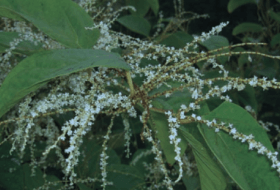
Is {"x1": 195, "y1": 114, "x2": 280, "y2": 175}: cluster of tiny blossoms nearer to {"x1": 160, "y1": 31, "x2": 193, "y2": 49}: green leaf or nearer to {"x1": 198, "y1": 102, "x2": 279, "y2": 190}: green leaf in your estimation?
{"x1": 198, "y1": 102, "x2": 279, "y2": 190}: green leaf

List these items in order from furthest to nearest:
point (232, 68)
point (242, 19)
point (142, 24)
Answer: point (242, 19) → point (232, 68) → point (142, 24)

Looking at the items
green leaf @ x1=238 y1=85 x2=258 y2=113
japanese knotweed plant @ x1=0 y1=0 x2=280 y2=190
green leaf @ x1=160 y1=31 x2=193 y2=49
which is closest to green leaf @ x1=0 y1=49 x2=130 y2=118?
japanese knotweed plant @ x1=0 y1=0 x2=280 y2=190

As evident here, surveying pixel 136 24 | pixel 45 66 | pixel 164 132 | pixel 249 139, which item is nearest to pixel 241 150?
pixel 249 139


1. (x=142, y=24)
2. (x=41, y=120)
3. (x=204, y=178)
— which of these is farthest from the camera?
(x=142, y=24)

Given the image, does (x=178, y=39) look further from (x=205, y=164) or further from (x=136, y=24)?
(x=205, y=164)

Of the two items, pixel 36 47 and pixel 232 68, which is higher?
pixel 232 68

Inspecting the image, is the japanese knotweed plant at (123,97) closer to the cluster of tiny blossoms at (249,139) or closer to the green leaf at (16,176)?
the cluster of tiny blossoms at (249,139)

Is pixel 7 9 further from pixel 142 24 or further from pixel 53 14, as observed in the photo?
pixel 142 24

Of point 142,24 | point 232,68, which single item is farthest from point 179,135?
point 232,68
